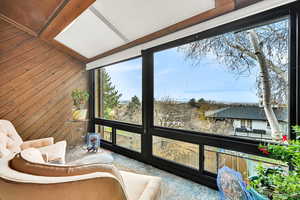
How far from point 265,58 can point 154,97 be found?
1.71m

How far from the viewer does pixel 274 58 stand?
1650 millimetres

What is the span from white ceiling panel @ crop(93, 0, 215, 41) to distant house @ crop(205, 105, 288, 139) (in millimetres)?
1299

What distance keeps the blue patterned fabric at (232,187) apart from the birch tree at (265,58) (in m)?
0.76

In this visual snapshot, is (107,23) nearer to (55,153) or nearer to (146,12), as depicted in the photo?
(146,12)

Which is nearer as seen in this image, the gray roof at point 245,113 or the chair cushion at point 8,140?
the gray roof at point 245,113

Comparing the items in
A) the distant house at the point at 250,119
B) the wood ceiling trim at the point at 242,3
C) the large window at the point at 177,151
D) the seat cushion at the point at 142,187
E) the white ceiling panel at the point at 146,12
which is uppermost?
the white ceiling panel at the point at 146,12

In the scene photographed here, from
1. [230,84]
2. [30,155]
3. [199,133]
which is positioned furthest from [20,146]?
[230,84]

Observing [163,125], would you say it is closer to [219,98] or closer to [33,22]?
[219,98]

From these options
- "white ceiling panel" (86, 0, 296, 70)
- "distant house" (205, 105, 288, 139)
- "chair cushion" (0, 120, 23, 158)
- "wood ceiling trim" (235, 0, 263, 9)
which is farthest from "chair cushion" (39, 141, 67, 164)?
"wood ceiling trim" (235, 0, 263, 9)

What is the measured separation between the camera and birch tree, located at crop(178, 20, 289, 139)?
161cm

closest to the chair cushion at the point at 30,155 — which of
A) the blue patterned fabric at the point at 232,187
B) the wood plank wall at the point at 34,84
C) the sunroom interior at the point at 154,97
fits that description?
the sunroom interior at the point at 154,97

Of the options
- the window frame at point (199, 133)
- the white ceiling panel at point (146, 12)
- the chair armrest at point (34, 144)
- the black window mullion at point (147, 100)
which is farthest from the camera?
the black window mullion at point (147, 100)

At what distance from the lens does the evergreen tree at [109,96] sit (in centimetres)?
370

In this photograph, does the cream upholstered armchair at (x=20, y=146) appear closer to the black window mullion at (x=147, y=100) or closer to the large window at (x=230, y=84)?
the black window mullion at (x=147, y=100)
